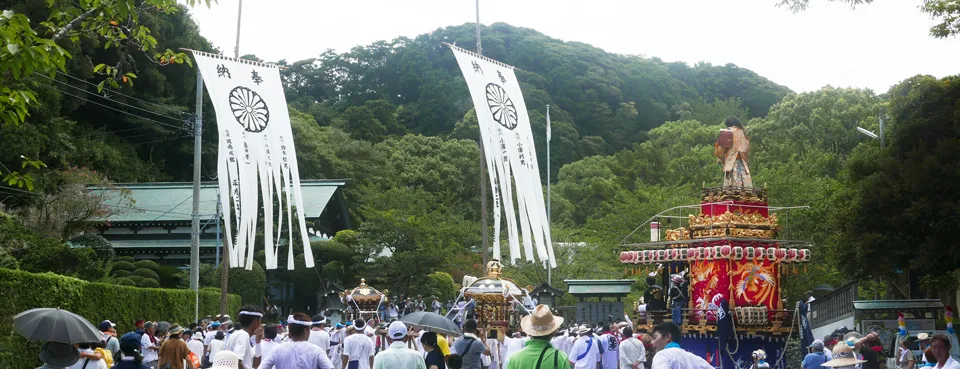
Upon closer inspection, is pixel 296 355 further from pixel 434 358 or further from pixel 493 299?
pixel 493 299

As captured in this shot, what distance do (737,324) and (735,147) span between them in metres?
5.13

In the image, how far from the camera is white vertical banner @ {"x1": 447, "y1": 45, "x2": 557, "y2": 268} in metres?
22.6

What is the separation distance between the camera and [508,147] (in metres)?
22.9

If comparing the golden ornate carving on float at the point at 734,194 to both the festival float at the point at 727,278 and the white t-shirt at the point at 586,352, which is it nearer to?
the festival float at the point at 727,278

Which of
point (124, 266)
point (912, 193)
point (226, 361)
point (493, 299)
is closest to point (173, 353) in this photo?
point (226, 361)

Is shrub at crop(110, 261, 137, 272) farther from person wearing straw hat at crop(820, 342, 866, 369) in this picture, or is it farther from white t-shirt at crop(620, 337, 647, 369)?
person wearing straw hat at crop(820, 342, 866, 369)

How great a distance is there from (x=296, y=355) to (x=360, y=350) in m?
6.00

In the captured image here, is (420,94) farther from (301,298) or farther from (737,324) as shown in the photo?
(737,324)

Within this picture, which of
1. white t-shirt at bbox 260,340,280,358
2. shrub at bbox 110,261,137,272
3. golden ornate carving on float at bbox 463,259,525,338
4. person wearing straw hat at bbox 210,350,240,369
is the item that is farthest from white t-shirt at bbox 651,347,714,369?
shrub at bbox 110,261,137,272

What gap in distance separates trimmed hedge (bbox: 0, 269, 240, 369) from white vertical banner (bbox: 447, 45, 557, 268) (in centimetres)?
916

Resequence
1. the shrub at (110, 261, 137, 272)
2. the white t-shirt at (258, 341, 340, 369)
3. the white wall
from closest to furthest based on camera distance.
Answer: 1. the white t-shirt at (258, 341, 340, 369)
2. the white wall
3. the shrub at (110, 261, 137, 272)

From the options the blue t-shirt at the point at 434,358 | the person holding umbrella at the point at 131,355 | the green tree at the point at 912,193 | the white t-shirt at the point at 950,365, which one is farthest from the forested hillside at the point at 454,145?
the white t-shirt at the point at 950,365

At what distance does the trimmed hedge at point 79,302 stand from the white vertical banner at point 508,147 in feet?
→ 30.0

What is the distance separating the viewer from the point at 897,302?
20734 millimetres
